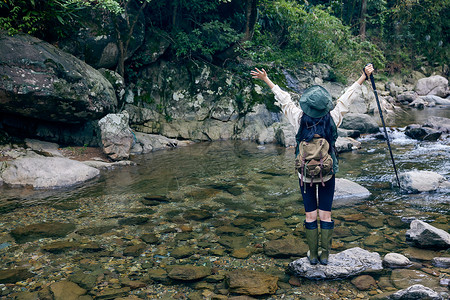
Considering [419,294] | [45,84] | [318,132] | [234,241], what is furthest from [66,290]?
[45,84]

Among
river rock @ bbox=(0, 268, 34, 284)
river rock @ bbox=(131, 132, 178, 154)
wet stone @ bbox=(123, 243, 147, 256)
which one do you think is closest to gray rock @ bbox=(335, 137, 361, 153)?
river rock @ bbox=(131, 132, 178, 154)

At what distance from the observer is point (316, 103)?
4152 millimetres

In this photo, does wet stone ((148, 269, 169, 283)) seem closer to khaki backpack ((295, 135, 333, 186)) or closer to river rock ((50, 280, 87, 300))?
river rock ((50, 280, 87, 300))

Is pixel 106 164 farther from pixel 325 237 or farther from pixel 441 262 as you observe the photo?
pixel 441 262

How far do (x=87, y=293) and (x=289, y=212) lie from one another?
12.9ft

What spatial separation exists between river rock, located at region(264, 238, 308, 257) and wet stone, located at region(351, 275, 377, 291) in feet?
2.98

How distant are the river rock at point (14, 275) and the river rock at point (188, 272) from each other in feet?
6.01

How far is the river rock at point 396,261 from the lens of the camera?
179 inches

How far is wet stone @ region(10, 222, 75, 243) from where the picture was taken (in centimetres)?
586

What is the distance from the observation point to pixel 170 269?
4723mm

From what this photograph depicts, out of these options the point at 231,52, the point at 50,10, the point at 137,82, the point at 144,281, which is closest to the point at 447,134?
the point at 231,52

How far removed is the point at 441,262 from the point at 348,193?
322 cm

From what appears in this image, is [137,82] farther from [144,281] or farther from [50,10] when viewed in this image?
[144,281]

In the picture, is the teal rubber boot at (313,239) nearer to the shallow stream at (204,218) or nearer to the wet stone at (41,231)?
the shallow stream at (204,218)
